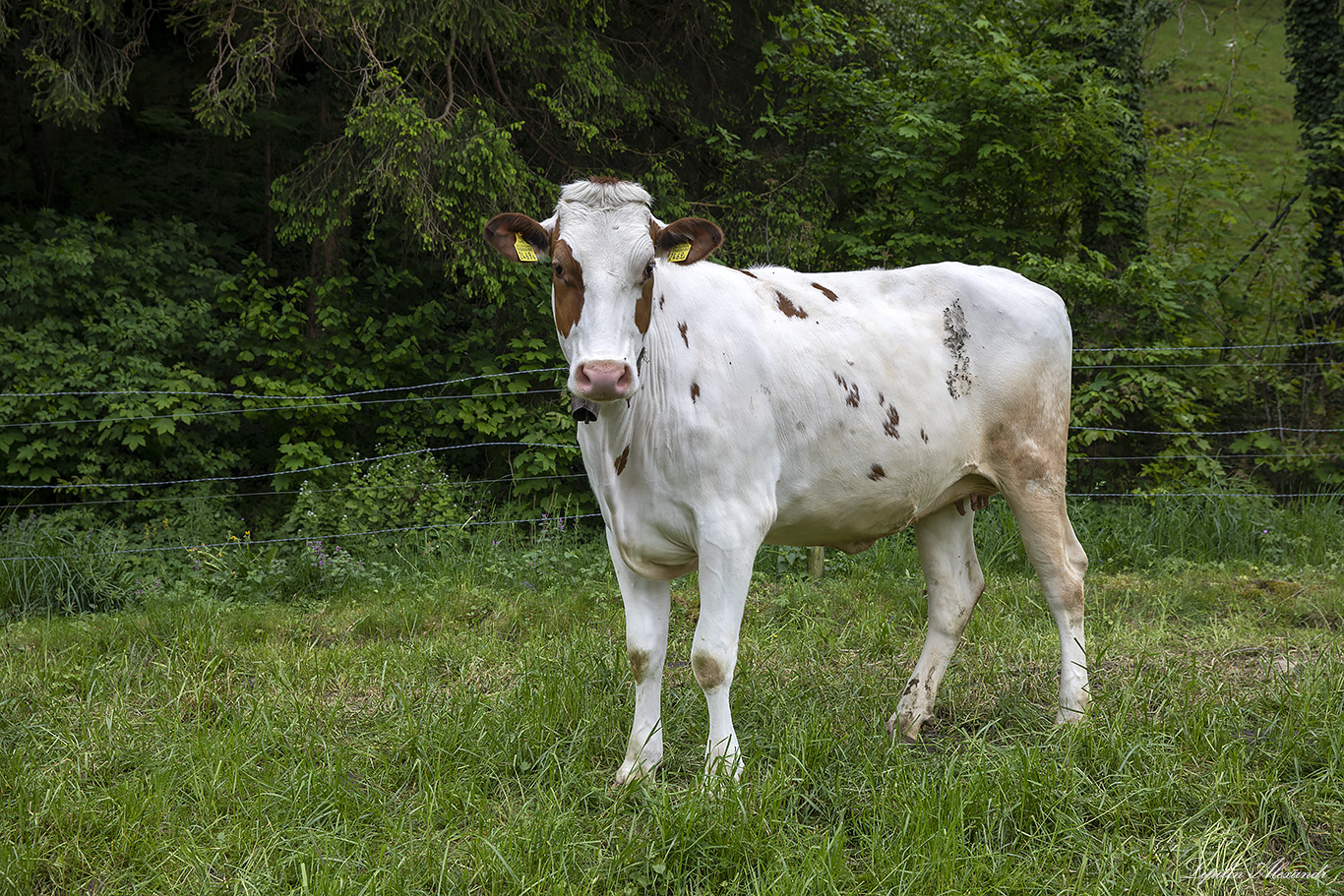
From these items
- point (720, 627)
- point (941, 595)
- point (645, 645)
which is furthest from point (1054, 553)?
point (645, 645)

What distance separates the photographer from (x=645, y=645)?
3541 mm

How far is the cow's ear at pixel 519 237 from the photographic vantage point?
3289 mm

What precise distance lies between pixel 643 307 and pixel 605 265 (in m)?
0.20

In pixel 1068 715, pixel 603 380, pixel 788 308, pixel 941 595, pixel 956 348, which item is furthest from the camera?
pixel 941 595

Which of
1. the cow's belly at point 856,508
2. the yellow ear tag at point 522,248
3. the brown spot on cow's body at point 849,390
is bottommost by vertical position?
the cow's belly at point 856,508

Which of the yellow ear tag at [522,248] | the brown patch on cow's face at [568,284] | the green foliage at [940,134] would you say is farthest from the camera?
→ the green foliage at [940,134]

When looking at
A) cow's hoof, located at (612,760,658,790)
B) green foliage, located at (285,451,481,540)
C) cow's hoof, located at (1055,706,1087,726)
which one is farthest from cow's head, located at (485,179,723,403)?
green foliage, located at (285,451,481,540)

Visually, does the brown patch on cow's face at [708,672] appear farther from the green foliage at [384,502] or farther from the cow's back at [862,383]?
the green foliage at [384,502]

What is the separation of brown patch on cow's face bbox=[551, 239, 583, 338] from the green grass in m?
1.58

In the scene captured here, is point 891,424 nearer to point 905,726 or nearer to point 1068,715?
point 905,726

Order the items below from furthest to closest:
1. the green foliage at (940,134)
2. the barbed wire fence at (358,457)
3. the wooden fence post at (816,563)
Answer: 1. the green foliage at (940,134)
2. the barbed wire fence at (358,457)
3. the wooden fence post at (816,563)

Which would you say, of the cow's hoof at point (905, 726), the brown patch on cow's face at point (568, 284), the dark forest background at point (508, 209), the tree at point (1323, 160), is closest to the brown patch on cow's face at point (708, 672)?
the cow's hoof at point (905, 726)

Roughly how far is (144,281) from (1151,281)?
832 cm

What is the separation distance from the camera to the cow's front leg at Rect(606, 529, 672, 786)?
3.53 meters
